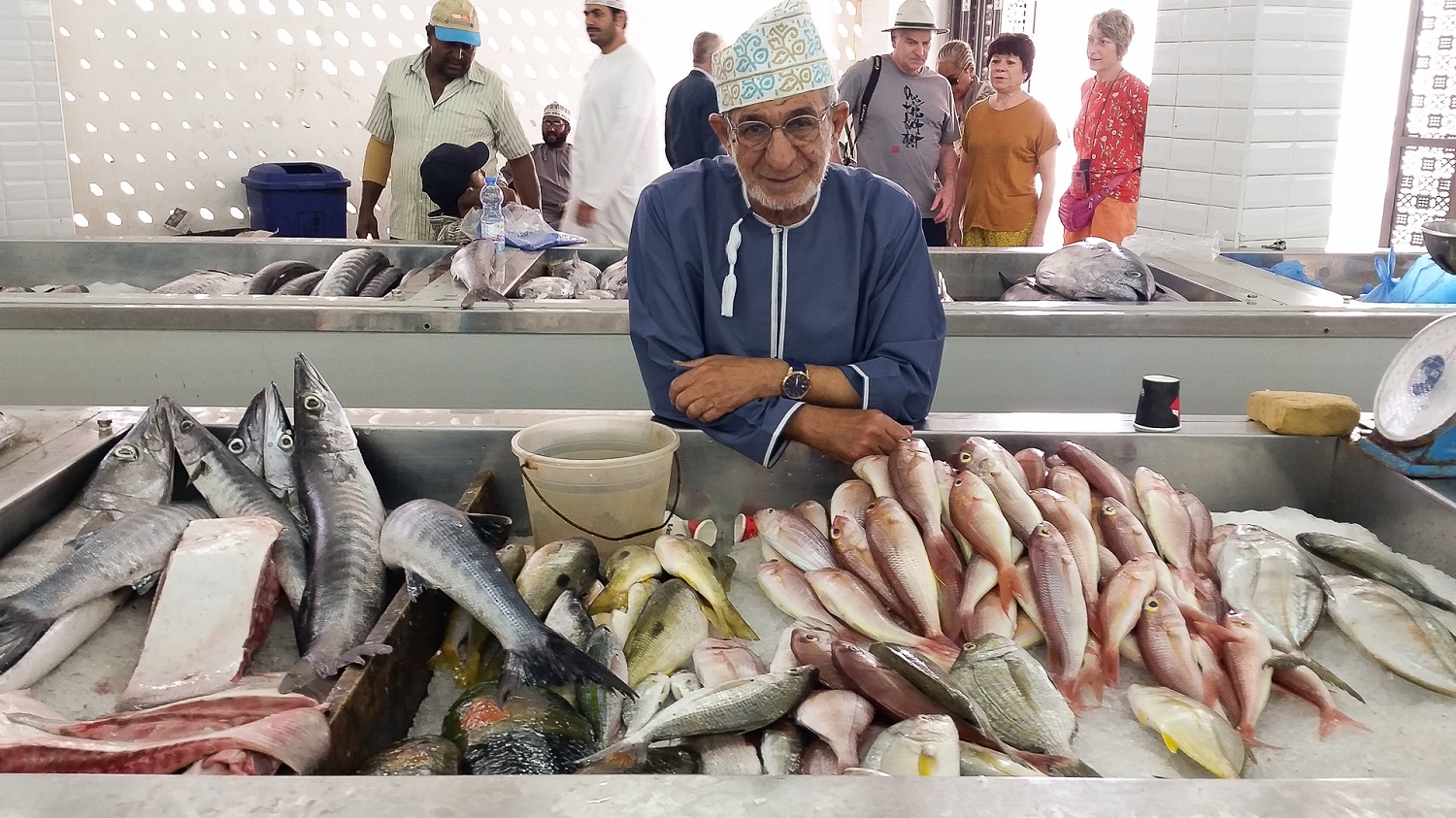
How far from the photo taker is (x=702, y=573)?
176 centimetres

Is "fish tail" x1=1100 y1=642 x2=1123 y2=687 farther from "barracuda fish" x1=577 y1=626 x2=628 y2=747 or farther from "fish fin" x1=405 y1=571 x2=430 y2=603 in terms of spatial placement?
"fish fin" x1=405 y1=571 x2=430 y2=603

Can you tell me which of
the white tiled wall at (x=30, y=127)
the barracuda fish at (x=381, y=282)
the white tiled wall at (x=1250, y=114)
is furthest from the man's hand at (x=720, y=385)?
the white tiled wall at (x=30, y=127)

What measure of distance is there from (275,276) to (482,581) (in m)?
3.03

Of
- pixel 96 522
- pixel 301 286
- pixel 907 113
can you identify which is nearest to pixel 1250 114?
pixel 907 113

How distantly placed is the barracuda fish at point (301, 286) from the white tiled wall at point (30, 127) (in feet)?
6.88

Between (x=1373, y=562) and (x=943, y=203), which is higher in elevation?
(x=943, y=203)

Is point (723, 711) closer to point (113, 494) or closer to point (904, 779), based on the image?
point (904, 779)

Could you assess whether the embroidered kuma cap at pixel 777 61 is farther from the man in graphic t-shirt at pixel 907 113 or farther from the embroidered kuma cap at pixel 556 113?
the embroidered kuma cap at pixel 556 113

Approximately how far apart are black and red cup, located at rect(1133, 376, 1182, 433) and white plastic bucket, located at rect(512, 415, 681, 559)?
3.30ft

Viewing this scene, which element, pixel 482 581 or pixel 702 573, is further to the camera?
pixel 702 573

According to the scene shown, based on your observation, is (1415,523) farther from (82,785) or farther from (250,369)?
(250,369)

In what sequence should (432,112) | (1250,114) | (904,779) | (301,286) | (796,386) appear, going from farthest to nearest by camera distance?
1. (432,112)
2. (1250,114)
3. (301,286)
4. (796,386)
5. (904,779)

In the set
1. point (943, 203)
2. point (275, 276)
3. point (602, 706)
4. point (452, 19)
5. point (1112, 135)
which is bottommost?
point (602, 706)

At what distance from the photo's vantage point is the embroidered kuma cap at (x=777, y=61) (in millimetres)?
2193
